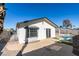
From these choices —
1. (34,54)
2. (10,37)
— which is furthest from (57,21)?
(10,37)

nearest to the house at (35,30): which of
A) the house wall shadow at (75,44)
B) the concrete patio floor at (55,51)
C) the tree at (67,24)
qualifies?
the tree at (67,24)

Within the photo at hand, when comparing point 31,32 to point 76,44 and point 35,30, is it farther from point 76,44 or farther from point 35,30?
point 76,44

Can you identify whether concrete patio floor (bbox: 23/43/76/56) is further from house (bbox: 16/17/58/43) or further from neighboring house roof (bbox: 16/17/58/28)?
neighboring house roof (bbox: 16/17/58/28)

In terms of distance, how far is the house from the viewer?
597 cm

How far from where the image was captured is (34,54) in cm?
548

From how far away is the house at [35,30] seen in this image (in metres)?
5.97

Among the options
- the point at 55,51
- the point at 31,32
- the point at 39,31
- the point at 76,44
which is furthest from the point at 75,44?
the point at 31,32

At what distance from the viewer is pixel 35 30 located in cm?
614

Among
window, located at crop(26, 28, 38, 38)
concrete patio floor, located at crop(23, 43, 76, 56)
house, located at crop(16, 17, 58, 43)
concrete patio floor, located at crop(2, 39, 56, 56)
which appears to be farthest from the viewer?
window, located at crop(26, 28, 38, 38)

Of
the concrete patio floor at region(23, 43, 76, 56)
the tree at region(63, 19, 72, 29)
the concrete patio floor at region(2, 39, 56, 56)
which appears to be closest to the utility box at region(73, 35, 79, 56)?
the concrete patio floor at region(23, 43, 76, 56)

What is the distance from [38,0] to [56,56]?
6.79 feet

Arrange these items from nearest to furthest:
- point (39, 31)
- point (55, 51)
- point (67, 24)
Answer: point (55, 51)
point (67, 24)
point (39, 31)

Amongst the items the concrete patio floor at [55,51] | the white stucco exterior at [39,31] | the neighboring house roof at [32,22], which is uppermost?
the neighboring house roof at [32,22]

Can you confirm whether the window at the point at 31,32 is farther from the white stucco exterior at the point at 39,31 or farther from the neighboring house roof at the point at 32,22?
the neighboring house roof at the point at 32,22
